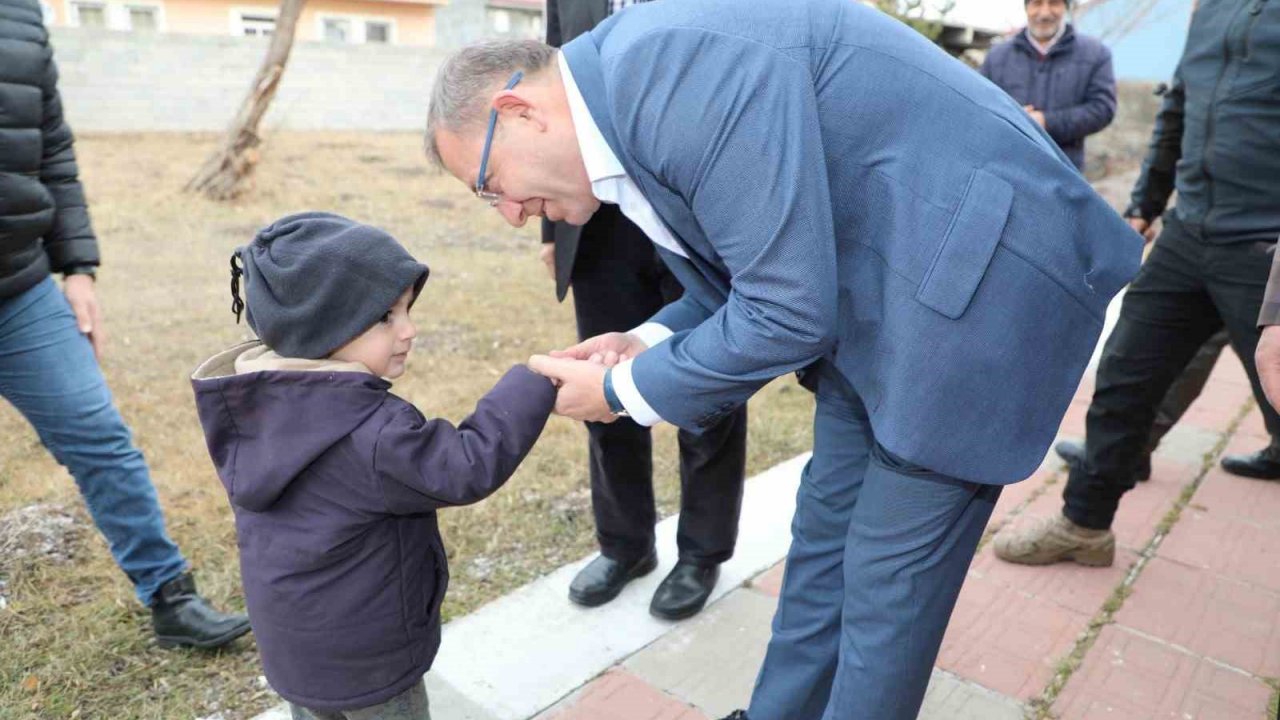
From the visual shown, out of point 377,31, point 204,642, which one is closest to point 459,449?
point 204,642

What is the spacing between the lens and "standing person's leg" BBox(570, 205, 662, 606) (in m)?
2.60

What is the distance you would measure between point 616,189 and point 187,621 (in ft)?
5.92

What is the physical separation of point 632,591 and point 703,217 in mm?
1723

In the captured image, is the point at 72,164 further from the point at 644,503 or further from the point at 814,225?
the point at 814,225

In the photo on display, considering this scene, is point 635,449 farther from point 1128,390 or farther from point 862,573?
point 1128,390

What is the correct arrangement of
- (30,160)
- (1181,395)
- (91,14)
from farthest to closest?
(91,14)
(1181,395)
(30,160)

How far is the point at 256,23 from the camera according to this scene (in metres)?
26.4

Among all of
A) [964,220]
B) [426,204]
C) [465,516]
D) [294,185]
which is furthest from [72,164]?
[294,185]

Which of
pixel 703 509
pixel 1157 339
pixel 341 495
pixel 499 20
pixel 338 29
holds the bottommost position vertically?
pixel 499 20

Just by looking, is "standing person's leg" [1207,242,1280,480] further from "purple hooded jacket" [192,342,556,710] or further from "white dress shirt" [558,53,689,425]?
"purple hooded jacket" [192,342,556,710]

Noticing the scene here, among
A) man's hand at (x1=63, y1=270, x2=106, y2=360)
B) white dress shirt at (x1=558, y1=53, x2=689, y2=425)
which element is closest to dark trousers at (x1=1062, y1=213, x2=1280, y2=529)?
white dress shirt at (x1=558, y1=53, x2=689, y2=425)

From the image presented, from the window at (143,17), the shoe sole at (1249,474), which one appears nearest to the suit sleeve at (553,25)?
the shoe sole at (1249,474)

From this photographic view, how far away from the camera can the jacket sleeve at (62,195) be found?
8.20ft

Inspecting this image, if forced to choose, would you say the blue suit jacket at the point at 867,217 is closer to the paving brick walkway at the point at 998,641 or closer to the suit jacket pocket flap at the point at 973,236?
the suit jacket pocket flap at the point at 973,236
